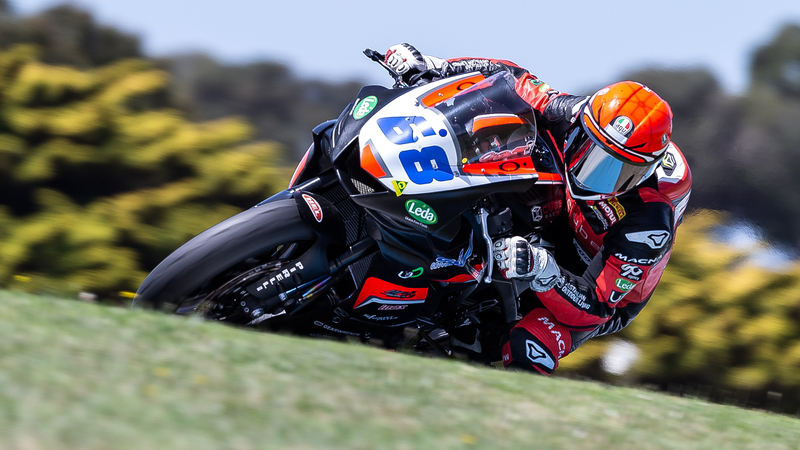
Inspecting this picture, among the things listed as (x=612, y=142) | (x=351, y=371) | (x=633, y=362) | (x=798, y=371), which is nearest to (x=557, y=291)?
(x=612, y=142)

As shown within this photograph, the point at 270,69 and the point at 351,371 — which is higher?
the point at 270,69

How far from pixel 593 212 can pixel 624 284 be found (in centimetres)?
40

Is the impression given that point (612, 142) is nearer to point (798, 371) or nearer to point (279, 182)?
point (279, 182)

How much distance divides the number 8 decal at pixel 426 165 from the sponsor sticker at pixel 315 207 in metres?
0.47

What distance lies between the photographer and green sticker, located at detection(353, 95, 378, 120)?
11.4ft

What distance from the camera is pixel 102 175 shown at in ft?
17.1

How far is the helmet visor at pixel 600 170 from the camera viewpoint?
3666 mm

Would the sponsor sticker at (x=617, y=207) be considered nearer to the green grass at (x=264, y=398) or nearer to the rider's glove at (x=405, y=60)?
the green grass at (x=264, y=398)

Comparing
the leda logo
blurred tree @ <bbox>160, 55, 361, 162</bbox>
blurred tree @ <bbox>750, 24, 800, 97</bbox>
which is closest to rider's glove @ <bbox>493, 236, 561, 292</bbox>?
the leda logo

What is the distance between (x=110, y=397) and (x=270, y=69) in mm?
11529

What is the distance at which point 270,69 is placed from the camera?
13.1 meters

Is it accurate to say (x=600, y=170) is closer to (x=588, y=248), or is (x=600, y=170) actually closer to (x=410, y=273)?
(x=588, y=248)

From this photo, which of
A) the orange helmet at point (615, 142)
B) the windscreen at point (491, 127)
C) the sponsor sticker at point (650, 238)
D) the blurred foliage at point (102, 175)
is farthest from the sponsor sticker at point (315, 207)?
the blurred foliage at point (102, 175)

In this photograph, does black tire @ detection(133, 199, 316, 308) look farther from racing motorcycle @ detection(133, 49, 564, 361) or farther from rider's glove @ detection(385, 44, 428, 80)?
rider's glove @ detection(385, 44, 428, 80)
